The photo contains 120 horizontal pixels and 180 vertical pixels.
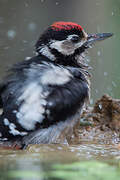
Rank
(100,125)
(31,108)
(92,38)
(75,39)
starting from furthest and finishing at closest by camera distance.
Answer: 1. (92,38)
2. (75,39)
3. (100,125)
4. (31,108)

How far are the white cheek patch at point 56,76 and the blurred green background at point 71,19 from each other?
289cm

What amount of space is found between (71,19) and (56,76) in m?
4.53

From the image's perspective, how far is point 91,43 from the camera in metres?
4.28

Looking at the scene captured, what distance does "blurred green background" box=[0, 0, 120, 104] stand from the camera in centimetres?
668

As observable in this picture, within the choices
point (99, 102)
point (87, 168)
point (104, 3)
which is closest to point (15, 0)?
point (104, 3)

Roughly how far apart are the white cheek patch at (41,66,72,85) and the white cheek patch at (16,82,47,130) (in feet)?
0.42

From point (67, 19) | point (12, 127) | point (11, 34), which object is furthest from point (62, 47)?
point (67, 19)

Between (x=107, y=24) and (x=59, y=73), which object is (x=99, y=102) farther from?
(x=107, y=24)

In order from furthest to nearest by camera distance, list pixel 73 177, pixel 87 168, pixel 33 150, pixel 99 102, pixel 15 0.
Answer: pixel 15 0 < pixel 99 102 < pixel 33 150 < pixel 87 168 < pixel 73 177

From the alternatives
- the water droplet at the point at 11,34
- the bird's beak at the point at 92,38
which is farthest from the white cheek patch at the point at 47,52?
the water droplet at the point at 11,34

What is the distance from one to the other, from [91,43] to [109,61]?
11.4 ft

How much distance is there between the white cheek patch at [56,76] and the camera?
10.8ft

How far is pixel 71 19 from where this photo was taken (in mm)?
7691

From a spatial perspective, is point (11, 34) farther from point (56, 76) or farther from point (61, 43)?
point (56, 76)
